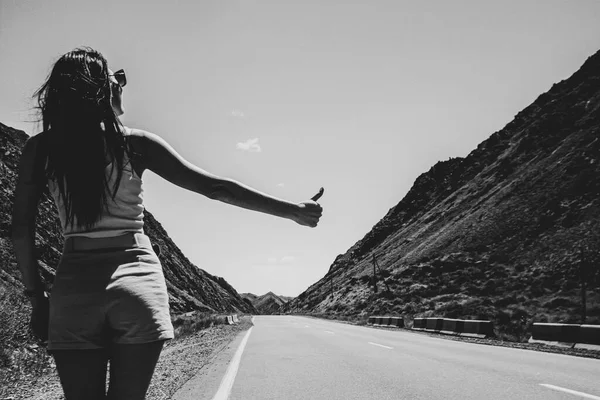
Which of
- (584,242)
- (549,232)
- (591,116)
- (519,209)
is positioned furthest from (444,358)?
(591,116)

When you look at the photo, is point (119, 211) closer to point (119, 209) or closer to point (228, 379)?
point (119, 209)

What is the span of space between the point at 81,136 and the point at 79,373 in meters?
0.84

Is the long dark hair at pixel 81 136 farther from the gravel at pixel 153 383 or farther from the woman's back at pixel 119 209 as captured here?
the gravel at pixel 153 383

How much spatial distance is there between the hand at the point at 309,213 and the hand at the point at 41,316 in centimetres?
103

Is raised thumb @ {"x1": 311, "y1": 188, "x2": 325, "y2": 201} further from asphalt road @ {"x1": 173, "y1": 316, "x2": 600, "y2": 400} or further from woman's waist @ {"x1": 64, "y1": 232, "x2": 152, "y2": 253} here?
asphalt road @ {"x1": 173, "y1": 316, "x2": 600, "y2": 400}

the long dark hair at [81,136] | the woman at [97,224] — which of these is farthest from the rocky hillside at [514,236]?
the long dark hair at [81,136]

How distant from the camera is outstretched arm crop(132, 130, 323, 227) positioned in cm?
199

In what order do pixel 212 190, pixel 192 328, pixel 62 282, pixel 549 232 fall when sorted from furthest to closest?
pixel 549 232 → pixel 192 328 → pixel 212 190 → pixel 62 282

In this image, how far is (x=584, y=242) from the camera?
51094mm

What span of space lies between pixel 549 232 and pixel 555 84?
52263 millimetres

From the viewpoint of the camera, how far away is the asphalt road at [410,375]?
696 cm

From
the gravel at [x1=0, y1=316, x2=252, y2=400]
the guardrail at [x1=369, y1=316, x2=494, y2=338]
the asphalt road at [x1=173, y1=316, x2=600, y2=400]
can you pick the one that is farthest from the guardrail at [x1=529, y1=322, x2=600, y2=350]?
the gravel at [x1=0, y1=316, x2=252, y2=400]

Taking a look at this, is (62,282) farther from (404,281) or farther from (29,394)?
(404,281)

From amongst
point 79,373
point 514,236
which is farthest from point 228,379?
point 514,236
